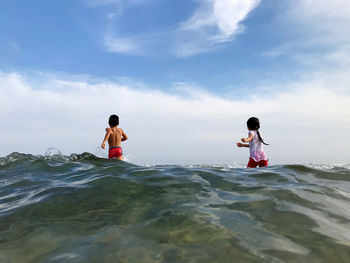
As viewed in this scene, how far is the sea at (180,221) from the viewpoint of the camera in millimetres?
2348

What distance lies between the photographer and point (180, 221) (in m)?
2.96

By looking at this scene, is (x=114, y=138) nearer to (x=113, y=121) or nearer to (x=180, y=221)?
(x=113, y=121)

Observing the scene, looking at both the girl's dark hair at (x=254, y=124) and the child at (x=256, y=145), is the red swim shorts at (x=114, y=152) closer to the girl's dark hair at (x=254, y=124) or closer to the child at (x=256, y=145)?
the child at (x=256, y=145)

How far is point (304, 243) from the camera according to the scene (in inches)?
98.2

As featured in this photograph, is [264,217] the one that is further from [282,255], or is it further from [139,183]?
[139,183]

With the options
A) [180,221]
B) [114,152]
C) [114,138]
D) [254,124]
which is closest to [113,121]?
[114,138]

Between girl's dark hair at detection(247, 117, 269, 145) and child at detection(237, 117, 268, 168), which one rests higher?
girl's dark hair at detection(247, 117, 269, 145)

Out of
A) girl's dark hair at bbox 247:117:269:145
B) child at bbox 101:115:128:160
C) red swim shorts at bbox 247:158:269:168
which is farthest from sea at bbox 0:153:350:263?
child at bbox 101:115:128:160

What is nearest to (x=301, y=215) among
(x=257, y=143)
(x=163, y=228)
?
(x=163, y=228)

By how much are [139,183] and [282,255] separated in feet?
10.1

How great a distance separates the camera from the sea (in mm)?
2348

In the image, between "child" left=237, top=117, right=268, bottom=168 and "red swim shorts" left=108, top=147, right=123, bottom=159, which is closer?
"child" left=237, top=117, right=268, bottom=168

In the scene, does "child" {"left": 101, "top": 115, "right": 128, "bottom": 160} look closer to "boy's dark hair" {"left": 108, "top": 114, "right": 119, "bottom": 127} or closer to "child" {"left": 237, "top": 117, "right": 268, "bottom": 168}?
"boy's dark hair" {"left": 108, "top": 114, "right": 119, "bottom": 127}

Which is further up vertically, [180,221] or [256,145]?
[256,145]
